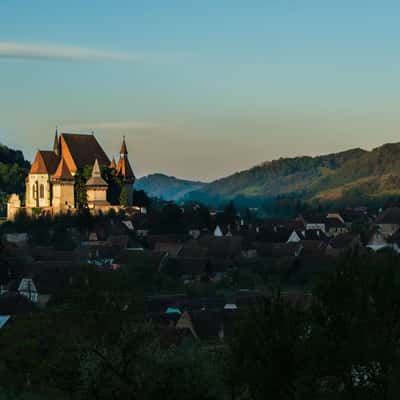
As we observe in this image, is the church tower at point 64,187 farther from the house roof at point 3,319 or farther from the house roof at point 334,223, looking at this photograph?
the house roof at point 3,319

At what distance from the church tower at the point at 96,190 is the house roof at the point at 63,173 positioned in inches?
67.1

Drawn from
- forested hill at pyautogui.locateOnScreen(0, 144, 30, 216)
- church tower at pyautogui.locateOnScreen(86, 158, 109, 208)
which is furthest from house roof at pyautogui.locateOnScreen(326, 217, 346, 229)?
forested hill at pyautogui.locateOnScreen(0, 144, 30, 216)

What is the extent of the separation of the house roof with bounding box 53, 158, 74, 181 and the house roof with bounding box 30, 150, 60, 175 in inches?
66.7

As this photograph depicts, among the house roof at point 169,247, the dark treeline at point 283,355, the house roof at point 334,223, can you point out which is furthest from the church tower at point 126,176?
the dark treeline at point 283,355

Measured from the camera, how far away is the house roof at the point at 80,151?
95062 mm

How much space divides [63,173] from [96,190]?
2.97 meters

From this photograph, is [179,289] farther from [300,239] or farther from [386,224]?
[386,224]

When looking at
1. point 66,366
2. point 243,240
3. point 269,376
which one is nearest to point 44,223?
point 243,240

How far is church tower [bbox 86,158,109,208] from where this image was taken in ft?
301

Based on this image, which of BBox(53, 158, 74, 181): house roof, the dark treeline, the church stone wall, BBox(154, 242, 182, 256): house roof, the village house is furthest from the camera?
the village house

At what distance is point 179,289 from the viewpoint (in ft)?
199

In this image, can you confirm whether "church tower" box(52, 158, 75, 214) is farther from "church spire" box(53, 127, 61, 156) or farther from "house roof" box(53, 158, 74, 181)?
"church spire" box(53, 127, 61, 156)

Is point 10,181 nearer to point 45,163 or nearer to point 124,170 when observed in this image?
point 45,163

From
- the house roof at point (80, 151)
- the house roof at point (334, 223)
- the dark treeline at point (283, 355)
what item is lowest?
the dark treeline at point (283, 355)
